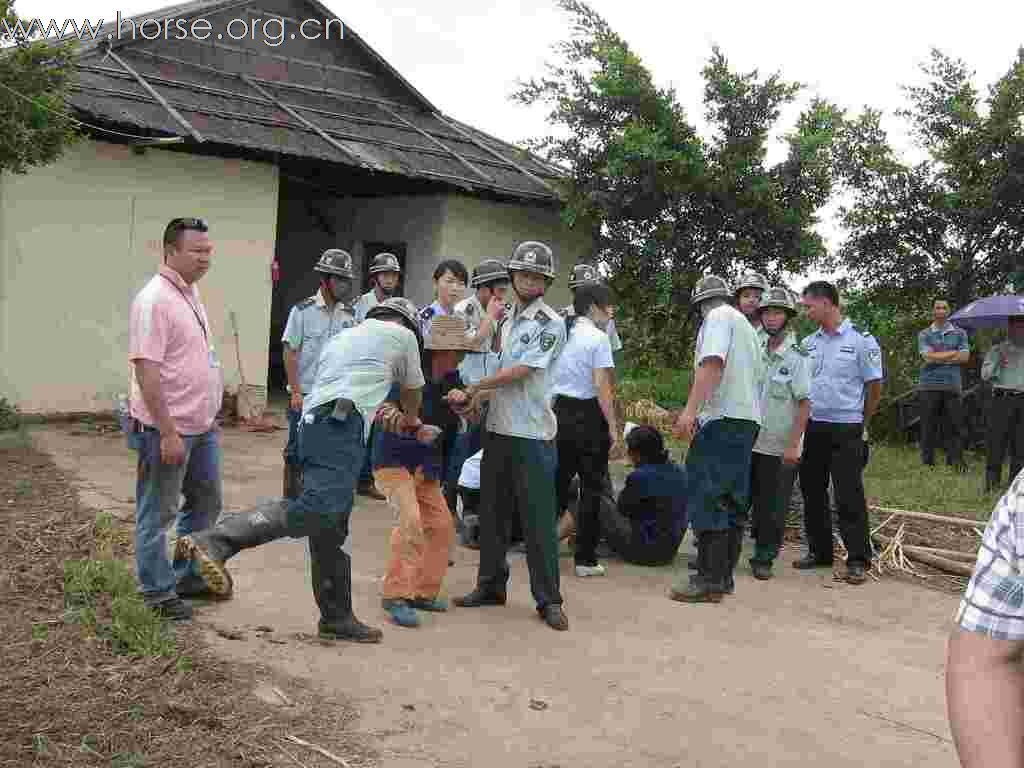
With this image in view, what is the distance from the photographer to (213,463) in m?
5.55

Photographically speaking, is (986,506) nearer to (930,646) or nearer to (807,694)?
(930,646)

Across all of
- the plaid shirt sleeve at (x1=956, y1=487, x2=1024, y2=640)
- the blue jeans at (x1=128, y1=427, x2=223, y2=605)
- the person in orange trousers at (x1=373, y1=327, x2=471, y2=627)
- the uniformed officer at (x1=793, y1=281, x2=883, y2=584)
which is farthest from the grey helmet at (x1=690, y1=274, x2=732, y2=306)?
the plaid shirt sleeve at (x1=956, y1=487, x2=1024, y2=640)

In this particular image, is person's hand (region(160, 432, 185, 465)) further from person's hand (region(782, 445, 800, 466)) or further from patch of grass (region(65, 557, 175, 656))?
person's hand (region(782, 445, 800, 466))

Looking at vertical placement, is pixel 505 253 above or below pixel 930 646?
above

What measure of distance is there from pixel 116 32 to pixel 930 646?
38.6ft

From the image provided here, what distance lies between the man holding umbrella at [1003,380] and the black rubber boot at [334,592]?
8.04 m

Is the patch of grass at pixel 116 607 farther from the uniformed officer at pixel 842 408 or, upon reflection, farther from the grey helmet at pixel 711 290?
the uniformed officer at pixel 842 408

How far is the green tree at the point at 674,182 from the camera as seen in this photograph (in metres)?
14.6

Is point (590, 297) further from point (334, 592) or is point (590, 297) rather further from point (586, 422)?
point (334, 592)

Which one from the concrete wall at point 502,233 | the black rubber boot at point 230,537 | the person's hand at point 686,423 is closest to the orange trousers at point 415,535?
the black rubber boot at point 230,537

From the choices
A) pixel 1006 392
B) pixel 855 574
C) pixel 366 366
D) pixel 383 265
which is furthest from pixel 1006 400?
pixel 366 366

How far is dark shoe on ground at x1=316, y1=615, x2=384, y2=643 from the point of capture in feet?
16.8

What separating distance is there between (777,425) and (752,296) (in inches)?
35.7

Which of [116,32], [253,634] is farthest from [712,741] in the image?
[116,32]
